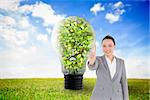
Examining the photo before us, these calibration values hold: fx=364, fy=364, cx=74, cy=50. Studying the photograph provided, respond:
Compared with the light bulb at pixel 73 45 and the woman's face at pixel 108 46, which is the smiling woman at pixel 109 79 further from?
the light bulb at pixel 73 45

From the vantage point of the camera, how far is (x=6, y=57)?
3.86m

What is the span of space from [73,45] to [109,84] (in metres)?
0.72

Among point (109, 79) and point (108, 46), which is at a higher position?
point (108, 46)

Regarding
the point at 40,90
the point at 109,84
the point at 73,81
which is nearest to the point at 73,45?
the point at 73,81

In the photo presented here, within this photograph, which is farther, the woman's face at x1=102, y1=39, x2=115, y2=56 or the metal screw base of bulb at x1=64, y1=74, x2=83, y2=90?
the metal screw base of bulb at x1=64, y1=74, x2=83, y2=90

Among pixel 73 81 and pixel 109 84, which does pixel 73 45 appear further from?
pixel 109 84

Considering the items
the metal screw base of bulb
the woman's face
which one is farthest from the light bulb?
the woman's face

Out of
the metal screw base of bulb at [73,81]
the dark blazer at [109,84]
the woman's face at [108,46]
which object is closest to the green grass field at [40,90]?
the metal screw base of bulb at [73,81]

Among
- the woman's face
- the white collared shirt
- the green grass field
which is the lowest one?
the green grass field

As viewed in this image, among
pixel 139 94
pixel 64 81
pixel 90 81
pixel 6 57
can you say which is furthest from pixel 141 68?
pixel 6 57

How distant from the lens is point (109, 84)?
3355 millimetres

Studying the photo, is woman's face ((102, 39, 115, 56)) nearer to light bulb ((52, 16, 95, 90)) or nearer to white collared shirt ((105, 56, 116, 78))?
white collared shirt ((105, 56, 116, 78))

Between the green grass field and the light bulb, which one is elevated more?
the light bulb

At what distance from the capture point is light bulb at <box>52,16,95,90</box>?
389 cm
